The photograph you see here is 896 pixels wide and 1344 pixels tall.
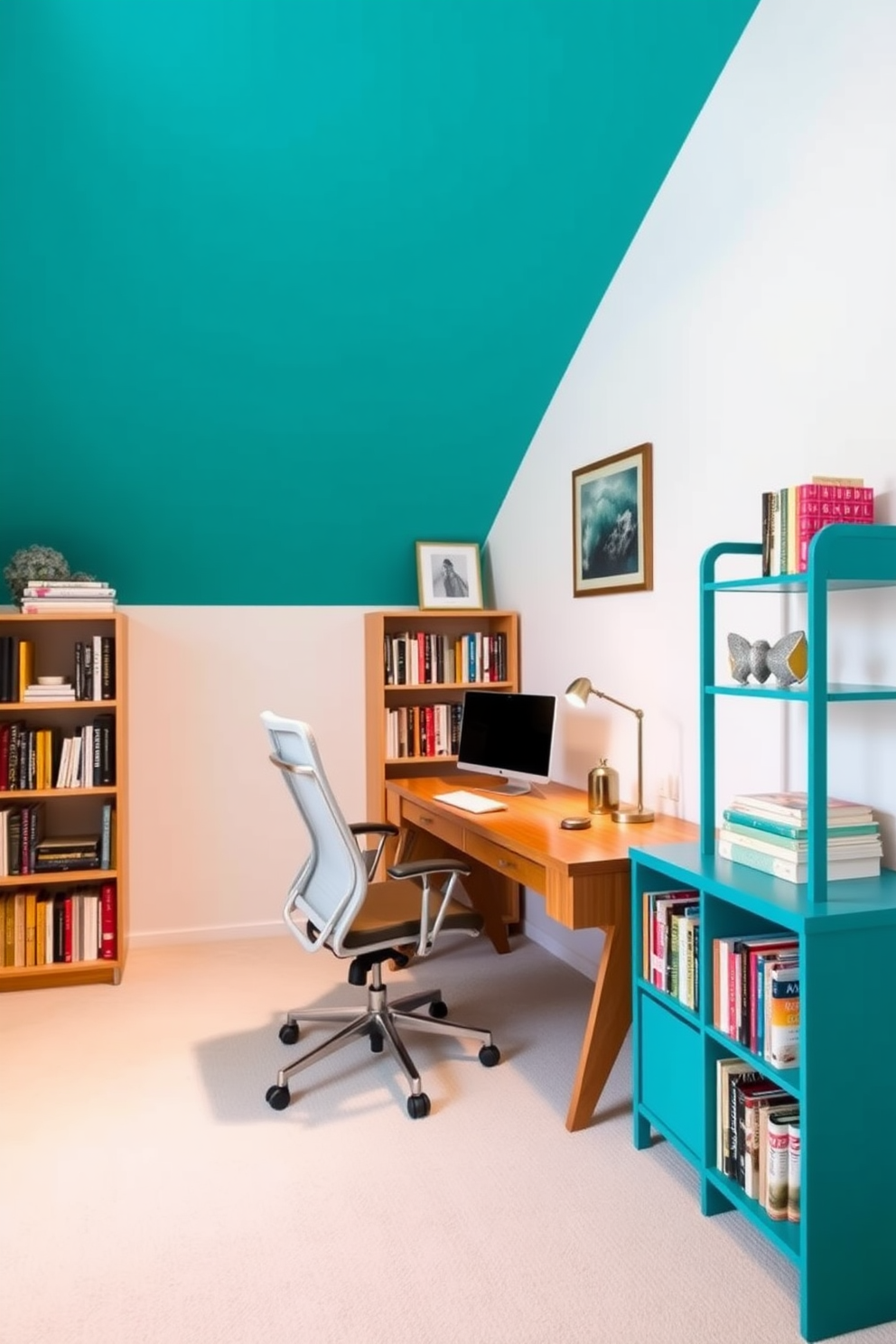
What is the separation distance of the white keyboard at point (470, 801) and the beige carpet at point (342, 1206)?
0.78m

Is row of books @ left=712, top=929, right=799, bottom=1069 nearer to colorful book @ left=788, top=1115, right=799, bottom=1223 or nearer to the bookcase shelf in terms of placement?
colorful book @ left=788, top=1115, right=799, bottom=1223

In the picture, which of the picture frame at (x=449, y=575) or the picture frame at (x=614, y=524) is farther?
the picture frame at (x=449, y=575)

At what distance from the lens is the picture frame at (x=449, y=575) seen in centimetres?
473

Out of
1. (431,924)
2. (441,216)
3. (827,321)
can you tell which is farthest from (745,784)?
(441,216)

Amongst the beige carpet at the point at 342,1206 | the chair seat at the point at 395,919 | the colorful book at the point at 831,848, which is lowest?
the beige carpet at the point at 342,1206

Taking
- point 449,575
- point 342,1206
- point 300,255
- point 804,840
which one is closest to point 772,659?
point 804,840

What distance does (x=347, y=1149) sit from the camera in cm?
266

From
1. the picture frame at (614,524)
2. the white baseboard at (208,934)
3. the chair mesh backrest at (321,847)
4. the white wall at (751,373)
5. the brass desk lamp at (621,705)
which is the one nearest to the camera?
the white wall at (751,373)

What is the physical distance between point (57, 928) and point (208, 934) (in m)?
0.85

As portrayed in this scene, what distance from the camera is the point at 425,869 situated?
2982mm

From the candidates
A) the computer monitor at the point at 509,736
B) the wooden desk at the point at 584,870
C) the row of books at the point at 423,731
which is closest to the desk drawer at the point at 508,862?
the wooden desk at the point at 584,870

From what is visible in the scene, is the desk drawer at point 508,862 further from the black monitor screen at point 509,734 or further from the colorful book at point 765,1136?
the colorful book at point 765,1136

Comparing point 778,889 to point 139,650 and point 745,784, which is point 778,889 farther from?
point 139,650

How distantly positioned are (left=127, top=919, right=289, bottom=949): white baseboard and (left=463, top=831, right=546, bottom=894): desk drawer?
1735 mm
